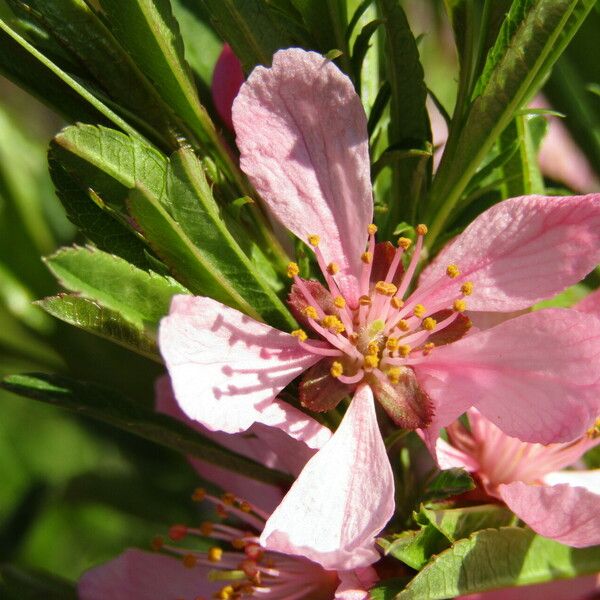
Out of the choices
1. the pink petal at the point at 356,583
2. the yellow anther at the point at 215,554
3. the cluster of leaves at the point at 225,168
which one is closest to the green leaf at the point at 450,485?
the cluster of leaves at the point at 225,168

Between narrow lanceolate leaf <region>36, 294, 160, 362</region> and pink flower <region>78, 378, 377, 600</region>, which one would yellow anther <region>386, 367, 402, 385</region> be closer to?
pink flower <region>78, 378, 377, 600</region>

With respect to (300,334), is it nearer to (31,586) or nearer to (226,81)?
(226,81)

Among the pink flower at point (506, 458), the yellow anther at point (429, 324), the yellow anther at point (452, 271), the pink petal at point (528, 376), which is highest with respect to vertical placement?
the yellow anther at point (452, 271)

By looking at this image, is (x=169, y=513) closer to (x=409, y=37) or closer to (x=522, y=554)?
(x=522, y=554)

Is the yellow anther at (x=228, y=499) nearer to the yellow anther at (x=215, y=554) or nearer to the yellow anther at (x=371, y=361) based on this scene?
the yellow anther at (x=215, y=554)

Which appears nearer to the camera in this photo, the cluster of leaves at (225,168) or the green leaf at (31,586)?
the cluster of leaves at (225,168)

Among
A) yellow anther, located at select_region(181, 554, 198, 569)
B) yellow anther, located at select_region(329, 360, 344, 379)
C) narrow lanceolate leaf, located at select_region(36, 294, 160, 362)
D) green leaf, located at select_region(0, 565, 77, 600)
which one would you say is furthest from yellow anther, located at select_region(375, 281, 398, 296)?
green leaf, located at select_region(0, 565, 77, 600)
